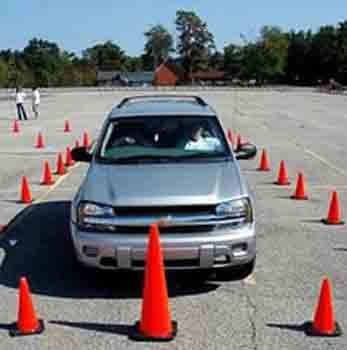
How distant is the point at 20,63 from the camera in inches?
4993

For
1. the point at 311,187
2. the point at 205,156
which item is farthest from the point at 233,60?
the point at 205,156

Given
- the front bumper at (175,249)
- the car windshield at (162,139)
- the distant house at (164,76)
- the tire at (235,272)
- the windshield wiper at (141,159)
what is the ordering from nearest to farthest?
the front bumper at (175,249) → the tire at (235,272) → the windshield wiper at (141,159) → the car windshield at (162,139) → the distant house at (164,76)

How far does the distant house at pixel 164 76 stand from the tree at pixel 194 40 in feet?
14.3

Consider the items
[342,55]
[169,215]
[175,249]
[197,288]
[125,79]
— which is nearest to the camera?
[175,249]

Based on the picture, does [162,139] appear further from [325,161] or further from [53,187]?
[325,161]

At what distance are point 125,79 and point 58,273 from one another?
147m

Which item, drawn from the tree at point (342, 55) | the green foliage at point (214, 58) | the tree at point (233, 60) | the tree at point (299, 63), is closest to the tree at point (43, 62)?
the green foliage at point (214, 58)

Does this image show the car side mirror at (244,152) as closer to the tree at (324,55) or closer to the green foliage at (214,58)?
the green foliage at (214,58)

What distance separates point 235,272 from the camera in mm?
5555

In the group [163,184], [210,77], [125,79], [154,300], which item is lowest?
[154,300]

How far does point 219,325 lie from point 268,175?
820cm

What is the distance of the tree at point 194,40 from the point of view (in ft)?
482

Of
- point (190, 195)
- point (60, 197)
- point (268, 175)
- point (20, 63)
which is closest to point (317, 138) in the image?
point (268, 175)

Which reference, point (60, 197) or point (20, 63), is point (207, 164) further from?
point (20, 63)
